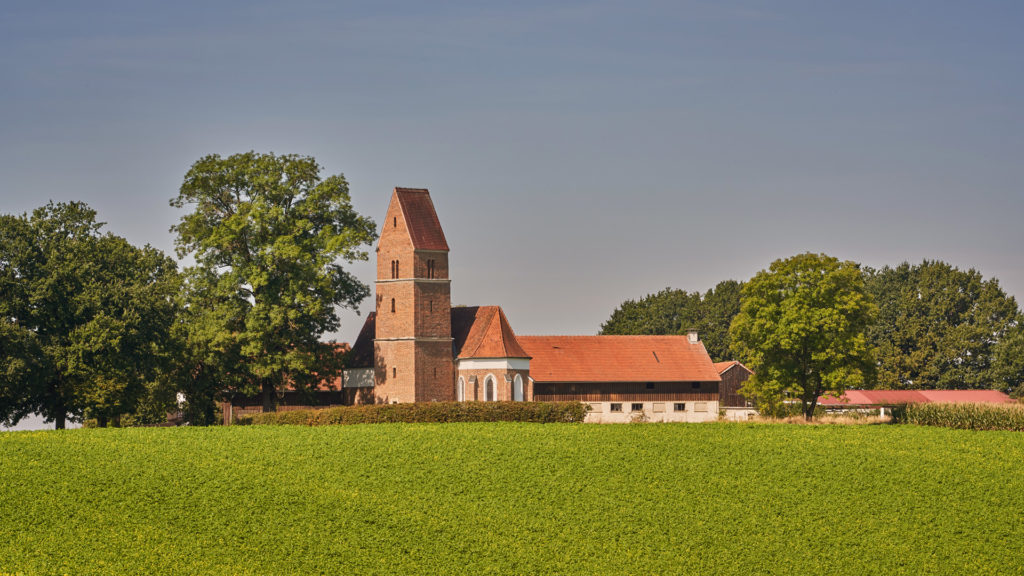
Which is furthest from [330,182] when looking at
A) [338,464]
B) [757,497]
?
[757,497]

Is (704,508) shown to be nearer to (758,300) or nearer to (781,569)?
(781,569)

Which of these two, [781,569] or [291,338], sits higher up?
[291,338]

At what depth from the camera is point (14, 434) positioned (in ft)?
135

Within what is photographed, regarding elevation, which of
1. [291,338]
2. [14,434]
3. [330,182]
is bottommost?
[14,434]

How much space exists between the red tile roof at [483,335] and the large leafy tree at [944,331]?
38000 millimetres

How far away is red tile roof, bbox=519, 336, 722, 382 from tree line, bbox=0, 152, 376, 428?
15.8m

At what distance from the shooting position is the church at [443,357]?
6106 centimetres

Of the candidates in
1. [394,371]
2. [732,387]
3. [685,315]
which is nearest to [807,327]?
[394,371]

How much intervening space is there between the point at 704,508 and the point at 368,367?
1501 inches

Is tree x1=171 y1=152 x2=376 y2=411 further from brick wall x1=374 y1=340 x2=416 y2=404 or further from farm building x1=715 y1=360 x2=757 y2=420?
farm building x1=715 y1=360 x2=757 y2=420

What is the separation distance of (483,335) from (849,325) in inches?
820

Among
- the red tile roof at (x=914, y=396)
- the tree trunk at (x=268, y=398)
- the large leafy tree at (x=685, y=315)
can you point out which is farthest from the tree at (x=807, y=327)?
the large leafy tree at (x=685, y=315)

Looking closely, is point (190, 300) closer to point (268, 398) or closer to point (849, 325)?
point (268, 398)

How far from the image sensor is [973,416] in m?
44.5
